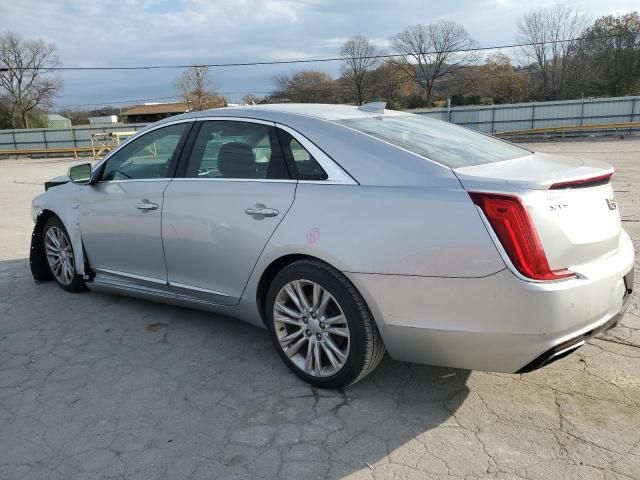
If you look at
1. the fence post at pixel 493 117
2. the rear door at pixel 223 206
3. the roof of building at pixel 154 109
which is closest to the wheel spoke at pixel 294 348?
the rear door at pixel 223 206

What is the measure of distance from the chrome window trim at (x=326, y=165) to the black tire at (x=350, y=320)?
1.49 ft

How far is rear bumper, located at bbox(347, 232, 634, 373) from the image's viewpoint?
7.91 feet

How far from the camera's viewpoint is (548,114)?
105 feet

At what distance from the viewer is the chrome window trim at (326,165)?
9.63 feet

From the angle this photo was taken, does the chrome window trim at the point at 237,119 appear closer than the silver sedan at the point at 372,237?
No

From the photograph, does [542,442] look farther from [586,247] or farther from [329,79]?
[329,79]

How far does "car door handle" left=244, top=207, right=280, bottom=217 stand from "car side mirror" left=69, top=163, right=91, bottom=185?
1998mm

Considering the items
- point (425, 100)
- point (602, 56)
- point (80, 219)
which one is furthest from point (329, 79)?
point (80, 219)

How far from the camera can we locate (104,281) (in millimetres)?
4559

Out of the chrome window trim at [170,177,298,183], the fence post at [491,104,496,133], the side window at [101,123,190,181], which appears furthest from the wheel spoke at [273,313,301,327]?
the fence post at [491,104,496,133]

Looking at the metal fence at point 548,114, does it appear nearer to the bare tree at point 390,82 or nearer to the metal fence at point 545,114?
the metal fence at point 545,114

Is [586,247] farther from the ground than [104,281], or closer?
farther from the ground

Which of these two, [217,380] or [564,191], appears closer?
[564,191]

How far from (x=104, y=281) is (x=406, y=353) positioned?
2864 millimetres
